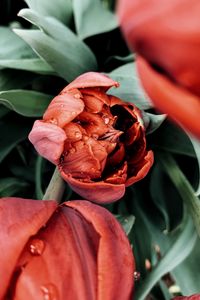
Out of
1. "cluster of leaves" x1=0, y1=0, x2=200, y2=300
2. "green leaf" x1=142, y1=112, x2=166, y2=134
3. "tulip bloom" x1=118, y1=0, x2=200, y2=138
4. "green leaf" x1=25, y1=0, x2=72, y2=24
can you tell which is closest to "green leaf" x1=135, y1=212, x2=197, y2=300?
"cluster of leaves" x1=0, y1=0, x2=200, y2=300

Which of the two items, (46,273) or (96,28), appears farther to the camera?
(96,28)

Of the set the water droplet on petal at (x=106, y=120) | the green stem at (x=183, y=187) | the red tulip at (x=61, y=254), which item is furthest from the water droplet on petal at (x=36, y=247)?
the green stem at (x=183, y=187)

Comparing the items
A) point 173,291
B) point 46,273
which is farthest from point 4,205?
point 173,291

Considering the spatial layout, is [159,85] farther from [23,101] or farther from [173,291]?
[173,291]

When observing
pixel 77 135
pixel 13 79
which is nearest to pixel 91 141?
pixel 77 135

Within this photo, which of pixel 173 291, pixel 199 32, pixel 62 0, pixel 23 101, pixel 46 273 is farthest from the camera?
pixel 173 291

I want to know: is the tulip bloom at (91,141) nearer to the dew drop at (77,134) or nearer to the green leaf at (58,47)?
the dew drop at (77,134)

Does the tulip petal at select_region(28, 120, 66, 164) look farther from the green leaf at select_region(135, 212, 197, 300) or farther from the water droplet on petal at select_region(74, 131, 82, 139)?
the green leaf at select_region(135, 212, 197, 300)
